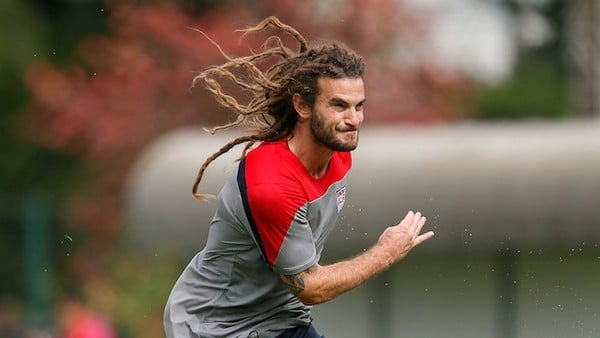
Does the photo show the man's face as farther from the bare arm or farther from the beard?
the bare arm

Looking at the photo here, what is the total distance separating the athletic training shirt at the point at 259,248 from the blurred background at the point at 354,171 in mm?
3409

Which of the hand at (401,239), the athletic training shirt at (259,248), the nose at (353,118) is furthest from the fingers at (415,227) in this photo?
the nose at (353,118)

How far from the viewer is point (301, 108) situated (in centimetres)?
613

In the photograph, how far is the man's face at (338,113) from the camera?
5.98m

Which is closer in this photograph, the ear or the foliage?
the ear

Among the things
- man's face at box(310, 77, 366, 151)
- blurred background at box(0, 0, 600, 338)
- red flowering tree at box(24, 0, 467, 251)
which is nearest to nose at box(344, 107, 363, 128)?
man's face at box(310, 77, 366, 151)

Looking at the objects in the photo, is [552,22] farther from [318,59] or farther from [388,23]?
[318,59]

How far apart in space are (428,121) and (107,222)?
15.1 ft

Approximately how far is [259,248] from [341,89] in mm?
707

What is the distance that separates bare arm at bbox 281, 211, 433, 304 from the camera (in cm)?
592

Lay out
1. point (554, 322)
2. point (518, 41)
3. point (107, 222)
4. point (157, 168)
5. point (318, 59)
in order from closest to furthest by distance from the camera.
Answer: point (318, 59)
point (554, 322)
point (157, 168)
point (107, 222)
point (518, 41)

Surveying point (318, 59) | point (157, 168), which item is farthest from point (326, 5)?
point (318, 59)

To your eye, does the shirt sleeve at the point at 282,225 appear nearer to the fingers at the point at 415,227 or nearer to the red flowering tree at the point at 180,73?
the fingers at the point at 415,227

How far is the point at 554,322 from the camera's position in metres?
10.3
